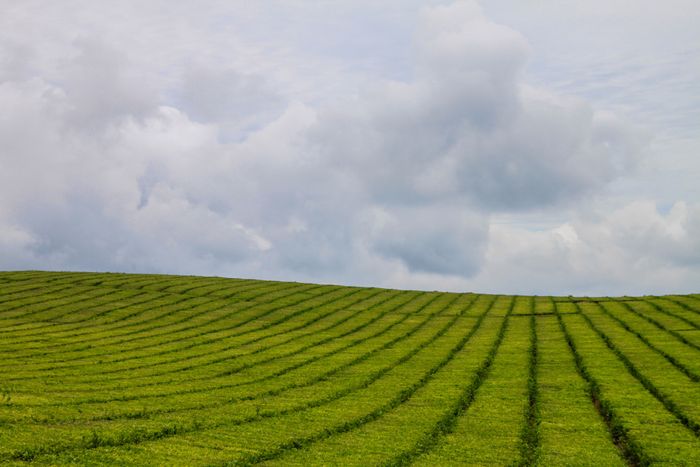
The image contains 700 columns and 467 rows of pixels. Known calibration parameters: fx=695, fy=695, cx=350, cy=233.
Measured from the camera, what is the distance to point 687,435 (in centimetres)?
2805

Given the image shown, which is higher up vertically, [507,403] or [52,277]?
[52,277]

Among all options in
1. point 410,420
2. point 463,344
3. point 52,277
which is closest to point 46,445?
point 410,420

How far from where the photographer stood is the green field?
25.3 m

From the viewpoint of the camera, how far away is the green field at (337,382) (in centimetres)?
→ 2527

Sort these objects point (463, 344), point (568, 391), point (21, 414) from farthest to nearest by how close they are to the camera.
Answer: point (463, 344) < point (568, 391) < point (21, 414)

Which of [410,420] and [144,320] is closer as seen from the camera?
[410,420]

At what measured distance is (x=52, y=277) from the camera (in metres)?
95.1

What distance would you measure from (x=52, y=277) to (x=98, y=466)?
80.5 metres

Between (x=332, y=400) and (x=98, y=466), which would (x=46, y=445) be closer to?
(x=98, y=466)

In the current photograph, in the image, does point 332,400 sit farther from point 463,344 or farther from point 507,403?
point 463,344

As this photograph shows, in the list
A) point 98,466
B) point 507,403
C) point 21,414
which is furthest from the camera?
point 507,403

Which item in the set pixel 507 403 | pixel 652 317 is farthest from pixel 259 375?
pixel 652 317

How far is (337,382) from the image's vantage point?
40531 millimetres

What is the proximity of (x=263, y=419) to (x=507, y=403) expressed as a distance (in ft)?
40.2
